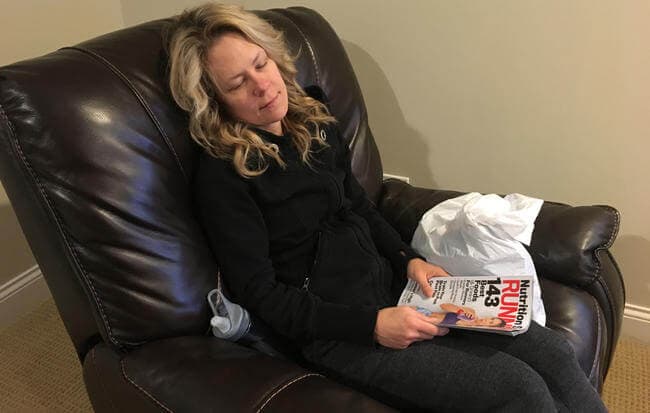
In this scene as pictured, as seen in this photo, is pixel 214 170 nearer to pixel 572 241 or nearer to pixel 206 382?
pixel 206 382

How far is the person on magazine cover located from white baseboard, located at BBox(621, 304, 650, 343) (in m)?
1.02

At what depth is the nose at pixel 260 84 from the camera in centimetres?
112

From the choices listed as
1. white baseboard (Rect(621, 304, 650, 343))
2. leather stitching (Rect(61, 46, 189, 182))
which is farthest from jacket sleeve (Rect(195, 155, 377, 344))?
white baseboard (Rect(621, 304, 650, 343))

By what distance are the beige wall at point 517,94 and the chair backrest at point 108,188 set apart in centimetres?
87

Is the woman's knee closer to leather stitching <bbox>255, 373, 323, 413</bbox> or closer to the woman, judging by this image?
the woman

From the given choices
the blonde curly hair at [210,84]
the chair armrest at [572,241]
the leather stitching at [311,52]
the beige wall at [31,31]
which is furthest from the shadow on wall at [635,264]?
the beige wall at [31,31]

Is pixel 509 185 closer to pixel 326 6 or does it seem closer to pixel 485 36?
pixel 485 36

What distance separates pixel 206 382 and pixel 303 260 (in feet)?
1.20

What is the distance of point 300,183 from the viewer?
3.88ft

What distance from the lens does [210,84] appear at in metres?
1.12

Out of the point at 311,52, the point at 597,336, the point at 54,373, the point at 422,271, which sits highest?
the point at 311,52

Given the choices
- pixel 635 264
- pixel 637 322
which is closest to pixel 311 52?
pixel 635 264

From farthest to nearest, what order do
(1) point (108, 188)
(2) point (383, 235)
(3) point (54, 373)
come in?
(3) point (54, 373) → (2) point (383, 235) → (1) point (108, 188)

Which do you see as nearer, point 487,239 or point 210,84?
point 210,84
